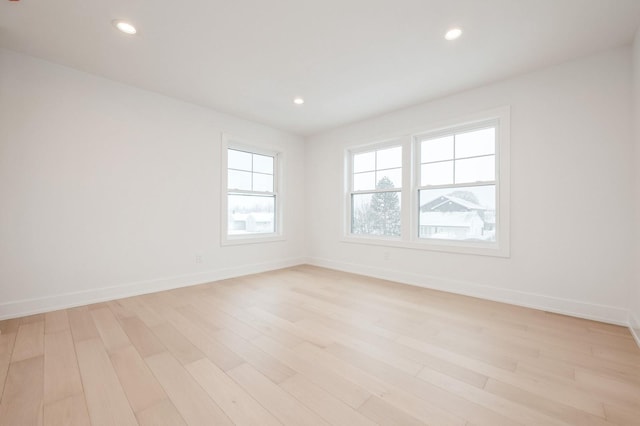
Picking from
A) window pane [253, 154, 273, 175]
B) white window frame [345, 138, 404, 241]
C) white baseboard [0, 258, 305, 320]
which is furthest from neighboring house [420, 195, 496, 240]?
white baseboard [0, 258, 305, 320]

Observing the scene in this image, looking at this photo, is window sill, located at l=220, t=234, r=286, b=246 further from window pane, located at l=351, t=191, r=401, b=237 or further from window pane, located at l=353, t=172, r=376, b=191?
window pane, located at l=353, t=172, r=376, b=191

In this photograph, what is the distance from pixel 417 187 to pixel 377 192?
72 centimetres

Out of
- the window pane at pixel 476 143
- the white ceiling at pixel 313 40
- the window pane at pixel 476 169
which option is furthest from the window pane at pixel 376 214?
the white ceiling at pixel 313 40

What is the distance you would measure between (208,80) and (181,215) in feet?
5.86

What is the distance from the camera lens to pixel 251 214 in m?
4.66

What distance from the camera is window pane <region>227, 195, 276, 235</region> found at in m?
4.38

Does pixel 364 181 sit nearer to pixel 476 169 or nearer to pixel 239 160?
pixel 476 169

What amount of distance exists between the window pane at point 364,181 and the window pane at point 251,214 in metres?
1.54

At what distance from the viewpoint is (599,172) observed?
8.44 ft

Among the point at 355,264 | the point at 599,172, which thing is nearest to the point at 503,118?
the point at 599,172

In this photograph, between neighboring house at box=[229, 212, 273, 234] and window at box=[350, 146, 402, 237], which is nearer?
window at box=[350, 146, 402, 237]

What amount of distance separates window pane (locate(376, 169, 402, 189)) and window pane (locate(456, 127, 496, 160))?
0.88 meters

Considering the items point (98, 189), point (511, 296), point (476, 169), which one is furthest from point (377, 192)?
point (98, 189)

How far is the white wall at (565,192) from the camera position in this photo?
250 centimetres
